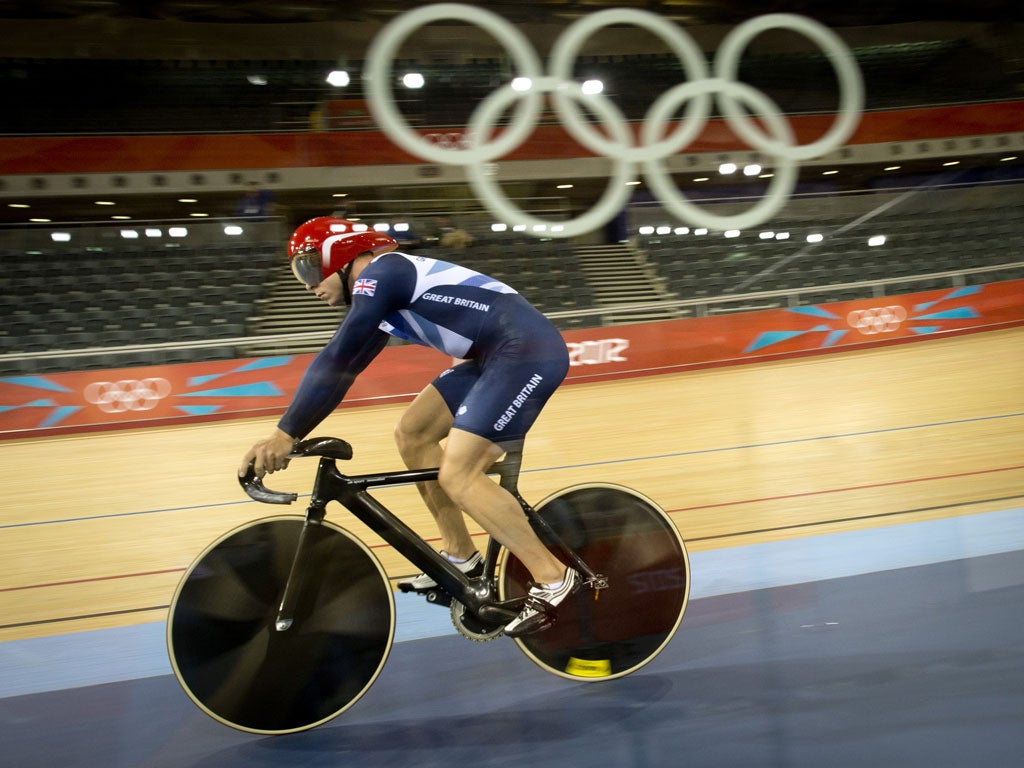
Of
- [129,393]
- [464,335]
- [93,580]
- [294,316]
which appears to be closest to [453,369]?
Answer: [464,335]

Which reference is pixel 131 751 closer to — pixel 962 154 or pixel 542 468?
pixel 542 468

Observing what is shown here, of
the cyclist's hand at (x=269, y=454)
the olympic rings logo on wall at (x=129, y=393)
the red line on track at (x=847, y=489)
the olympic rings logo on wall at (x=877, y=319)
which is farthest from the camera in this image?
the olympic rings logo on wall at (x=877, y=319)

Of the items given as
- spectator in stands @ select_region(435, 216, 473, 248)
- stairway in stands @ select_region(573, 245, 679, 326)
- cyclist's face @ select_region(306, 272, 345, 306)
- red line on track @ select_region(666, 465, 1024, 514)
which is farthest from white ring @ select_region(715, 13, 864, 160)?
cyclist's face @ select_region(306, 272, 345, 306)

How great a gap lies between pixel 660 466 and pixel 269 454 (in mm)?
3111

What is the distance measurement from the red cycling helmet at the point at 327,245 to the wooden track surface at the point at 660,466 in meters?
0.93

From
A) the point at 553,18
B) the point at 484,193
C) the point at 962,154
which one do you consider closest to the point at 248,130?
the point at 484,193

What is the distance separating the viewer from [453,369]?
71.9 inches

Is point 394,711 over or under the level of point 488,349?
under

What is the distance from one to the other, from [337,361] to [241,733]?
87 centimetres

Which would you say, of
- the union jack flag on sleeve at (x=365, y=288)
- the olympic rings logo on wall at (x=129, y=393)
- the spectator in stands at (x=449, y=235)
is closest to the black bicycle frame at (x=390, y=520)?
the union jack flag on sleeve at (x=365, y=288)

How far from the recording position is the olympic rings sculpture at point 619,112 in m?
2.87

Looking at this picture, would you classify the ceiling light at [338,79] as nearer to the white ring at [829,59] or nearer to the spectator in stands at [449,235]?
the spectator in stands at [449,235]

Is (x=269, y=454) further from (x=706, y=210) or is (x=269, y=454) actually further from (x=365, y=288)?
(x=706, y=210)

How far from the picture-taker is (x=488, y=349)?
174cm
